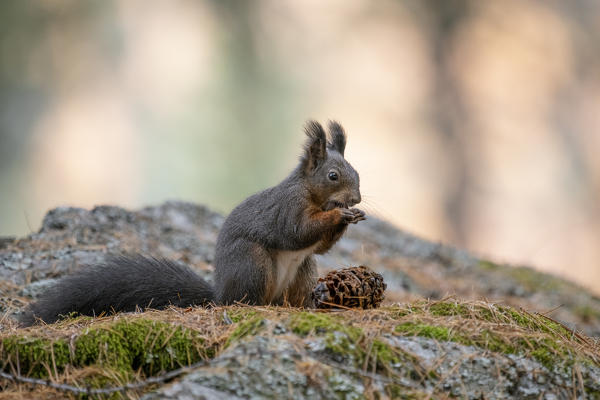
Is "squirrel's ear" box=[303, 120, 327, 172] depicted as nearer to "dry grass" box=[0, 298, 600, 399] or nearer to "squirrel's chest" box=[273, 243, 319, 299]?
"squirrel's chest" box=[273, 243, 319, 299]

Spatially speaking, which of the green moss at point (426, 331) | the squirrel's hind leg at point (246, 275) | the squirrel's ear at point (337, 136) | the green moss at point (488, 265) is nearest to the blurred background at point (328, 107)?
the green moss at point (488, 265)

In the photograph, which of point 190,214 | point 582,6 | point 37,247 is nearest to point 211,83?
point 582,6

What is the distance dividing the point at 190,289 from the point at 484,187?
8.30 metres

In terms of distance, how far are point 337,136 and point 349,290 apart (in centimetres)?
80

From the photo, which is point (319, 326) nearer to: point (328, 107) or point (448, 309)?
point (448, 309)

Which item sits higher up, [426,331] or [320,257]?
[426,331]

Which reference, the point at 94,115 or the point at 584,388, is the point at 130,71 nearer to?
the point at 94,115

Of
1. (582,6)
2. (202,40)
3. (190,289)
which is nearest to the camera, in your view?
(190,289)

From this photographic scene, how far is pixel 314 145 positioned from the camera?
305 centimetres

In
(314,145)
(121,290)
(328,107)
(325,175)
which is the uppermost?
(328,107)

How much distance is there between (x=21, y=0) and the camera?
1125 cm

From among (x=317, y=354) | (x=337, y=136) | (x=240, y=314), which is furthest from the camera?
(x=337, y=136)

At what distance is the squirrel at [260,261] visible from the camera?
9.52 ft

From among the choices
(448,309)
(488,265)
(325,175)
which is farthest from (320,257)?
(448,309)
